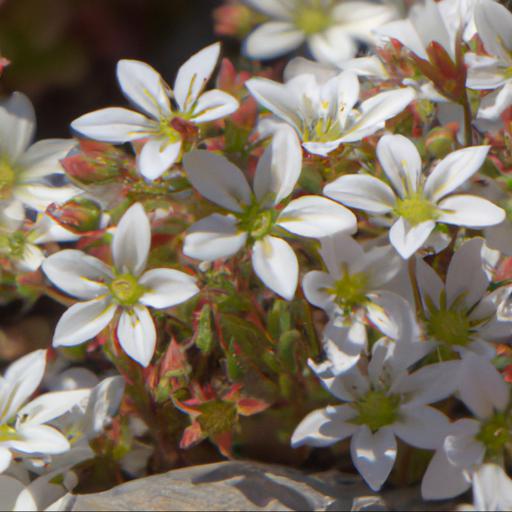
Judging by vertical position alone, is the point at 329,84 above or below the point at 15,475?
above

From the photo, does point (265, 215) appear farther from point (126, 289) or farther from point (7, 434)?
point (7, 434)

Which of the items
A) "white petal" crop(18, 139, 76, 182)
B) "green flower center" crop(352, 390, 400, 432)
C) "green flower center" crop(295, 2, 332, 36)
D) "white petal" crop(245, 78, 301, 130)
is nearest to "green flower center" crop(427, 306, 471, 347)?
"green flower center" crop(352, 390, 400, 432)

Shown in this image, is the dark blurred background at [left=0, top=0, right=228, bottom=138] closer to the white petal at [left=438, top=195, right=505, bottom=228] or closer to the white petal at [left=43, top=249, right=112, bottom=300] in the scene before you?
the white petal at [left=43, top=249, right=112, bottom=300]

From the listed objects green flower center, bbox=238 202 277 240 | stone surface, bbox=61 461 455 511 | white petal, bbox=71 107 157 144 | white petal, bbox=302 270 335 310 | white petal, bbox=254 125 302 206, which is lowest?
stone surface, bbox=61 461 455 511

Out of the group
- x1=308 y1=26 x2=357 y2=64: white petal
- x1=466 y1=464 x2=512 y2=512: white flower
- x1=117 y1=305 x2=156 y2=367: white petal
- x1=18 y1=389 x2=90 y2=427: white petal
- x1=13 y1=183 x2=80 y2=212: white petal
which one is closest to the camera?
x1=466 y1=464 x2=512 y2=512: white flower

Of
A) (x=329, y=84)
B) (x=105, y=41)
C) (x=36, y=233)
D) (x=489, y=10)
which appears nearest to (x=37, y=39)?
(x=105, y=41)

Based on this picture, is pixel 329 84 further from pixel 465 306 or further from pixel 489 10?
pixel 465 306

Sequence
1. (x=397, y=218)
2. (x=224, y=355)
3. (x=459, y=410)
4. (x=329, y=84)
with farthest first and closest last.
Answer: (x=459, y=410), (x=224, y=355), (x=329, y=84), (x=397, y=218)
